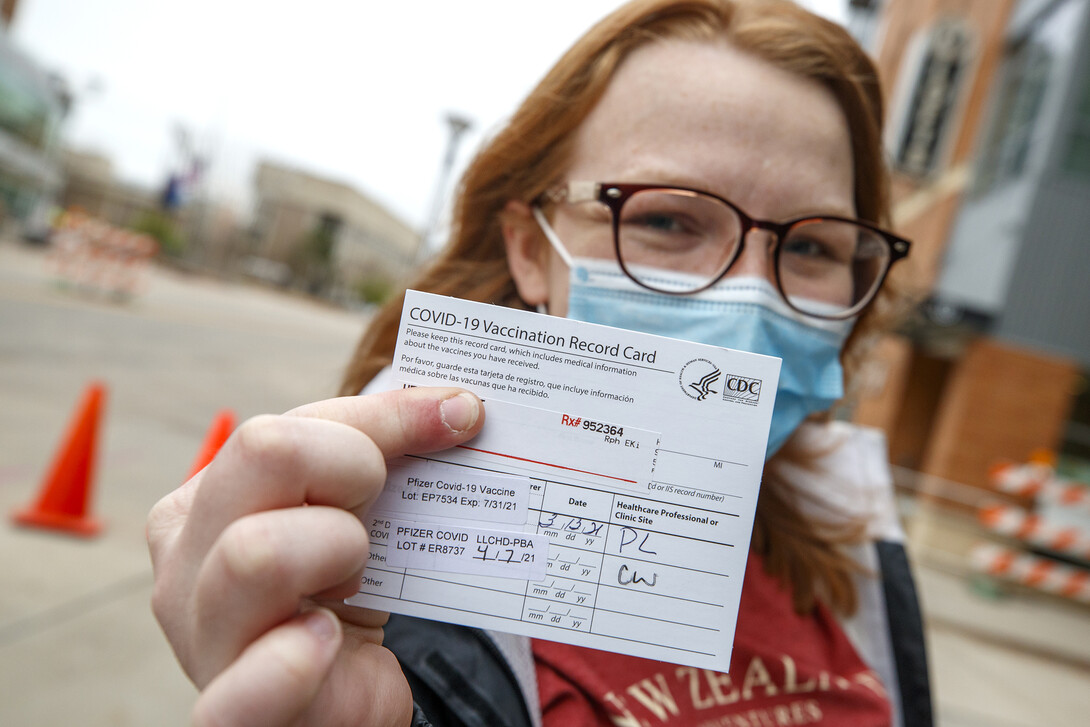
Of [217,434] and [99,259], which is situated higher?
[217,434]

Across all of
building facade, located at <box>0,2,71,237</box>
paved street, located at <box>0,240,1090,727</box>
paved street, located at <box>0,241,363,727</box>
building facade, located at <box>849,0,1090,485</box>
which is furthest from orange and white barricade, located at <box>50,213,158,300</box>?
building facade, located at <box>849,0,1090,485</box>

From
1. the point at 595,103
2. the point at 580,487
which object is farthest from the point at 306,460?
the point at 595,103

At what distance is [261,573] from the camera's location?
62 centimetres

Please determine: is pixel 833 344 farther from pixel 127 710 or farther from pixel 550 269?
pixel 127 710

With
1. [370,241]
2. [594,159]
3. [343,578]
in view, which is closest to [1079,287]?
[594,159]

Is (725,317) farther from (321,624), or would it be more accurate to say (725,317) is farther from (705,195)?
(321,624)

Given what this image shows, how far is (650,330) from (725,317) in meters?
0.11

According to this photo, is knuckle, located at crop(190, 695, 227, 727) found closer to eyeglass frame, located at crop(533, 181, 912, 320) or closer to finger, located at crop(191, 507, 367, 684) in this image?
finger, located at crop(191, 507, 367, 684)

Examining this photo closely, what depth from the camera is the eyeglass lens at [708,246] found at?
111 cm

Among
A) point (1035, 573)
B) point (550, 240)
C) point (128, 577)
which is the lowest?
point (128, 577)

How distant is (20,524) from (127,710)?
1.73 metres

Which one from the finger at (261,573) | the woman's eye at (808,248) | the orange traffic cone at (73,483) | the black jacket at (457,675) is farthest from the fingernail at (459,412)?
the orange traffic cone at (73,483)

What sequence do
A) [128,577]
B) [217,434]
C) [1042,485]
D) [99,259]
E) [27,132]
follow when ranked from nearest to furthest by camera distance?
[217,434] → [128,577] → [1042,485] → [99,259] → [27,132]

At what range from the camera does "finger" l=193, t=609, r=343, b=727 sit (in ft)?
1.97
